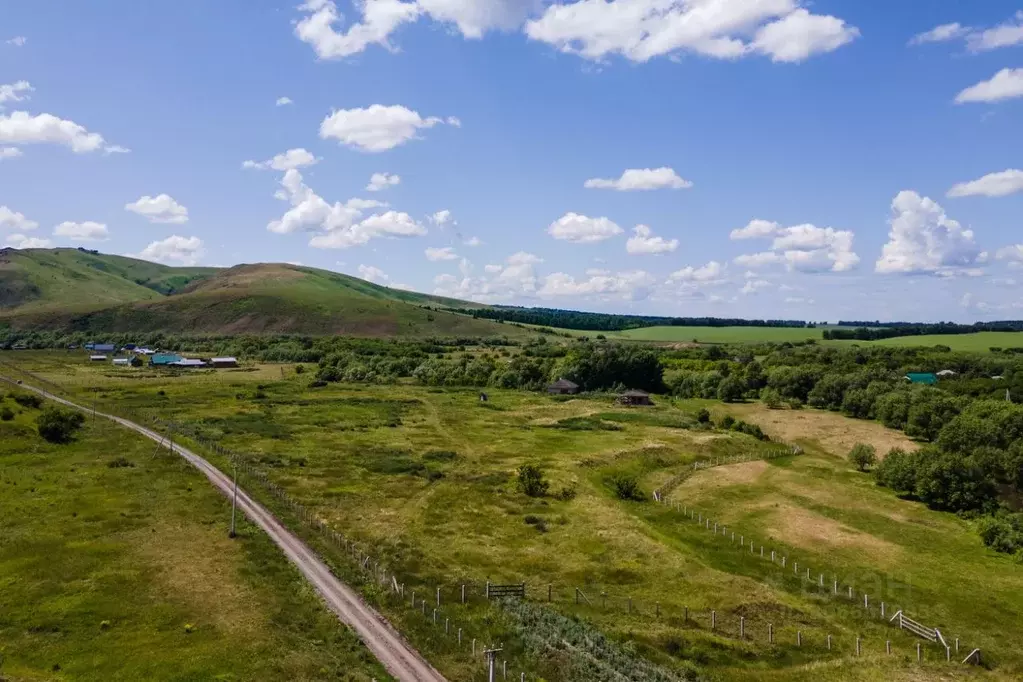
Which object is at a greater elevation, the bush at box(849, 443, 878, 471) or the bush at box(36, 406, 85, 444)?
the bush at box(36, 406, 85, 444)

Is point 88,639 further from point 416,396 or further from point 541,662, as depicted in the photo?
point 416,396

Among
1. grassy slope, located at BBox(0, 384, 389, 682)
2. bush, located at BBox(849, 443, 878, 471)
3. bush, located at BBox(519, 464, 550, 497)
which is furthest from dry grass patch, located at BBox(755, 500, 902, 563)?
grassy slope, located at BBox(0, 384, 389, 682)

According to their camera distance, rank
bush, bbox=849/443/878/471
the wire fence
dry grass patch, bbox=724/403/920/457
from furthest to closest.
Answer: dry grass patch, bbox=724/403/920/457, bush, bbox=849/443/878/471, the wire fence

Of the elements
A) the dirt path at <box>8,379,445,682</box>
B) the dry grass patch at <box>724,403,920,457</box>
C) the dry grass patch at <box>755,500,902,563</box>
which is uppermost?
the dirt path at <box>8,379,445,682</box>

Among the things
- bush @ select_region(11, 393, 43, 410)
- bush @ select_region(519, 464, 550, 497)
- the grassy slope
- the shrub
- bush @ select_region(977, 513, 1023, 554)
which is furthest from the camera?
bush @ select_region(11, 393, 43, 410)

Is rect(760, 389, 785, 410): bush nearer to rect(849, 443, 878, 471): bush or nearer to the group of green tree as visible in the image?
the group of green tree

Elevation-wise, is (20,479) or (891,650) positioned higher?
(20,479)

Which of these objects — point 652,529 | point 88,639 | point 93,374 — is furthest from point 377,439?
point 93,374
